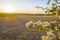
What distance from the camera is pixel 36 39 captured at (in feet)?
9.25

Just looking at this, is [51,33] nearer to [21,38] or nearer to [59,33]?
[59,33]

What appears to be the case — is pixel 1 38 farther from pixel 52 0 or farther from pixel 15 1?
pixel 52 0

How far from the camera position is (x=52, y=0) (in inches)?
42.4

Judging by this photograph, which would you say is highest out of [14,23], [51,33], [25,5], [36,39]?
[25,5]

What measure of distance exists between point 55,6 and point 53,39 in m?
0.21

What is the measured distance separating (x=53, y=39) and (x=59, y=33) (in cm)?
9

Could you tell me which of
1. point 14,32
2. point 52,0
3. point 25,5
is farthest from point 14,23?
point 52,0

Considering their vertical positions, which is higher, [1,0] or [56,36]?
[1,0]

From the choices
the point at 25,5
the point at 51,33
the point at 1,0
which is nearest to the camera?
the point at 51,33

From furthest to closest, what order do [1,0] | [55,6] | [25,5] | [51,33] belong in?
[1,0]
[25,5]
[55,6]
[51,33]

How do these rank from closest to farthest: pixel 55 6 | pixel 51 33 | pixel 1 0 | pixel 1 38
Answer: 1. pixel 51 33
2. pixel 55 6
3. pixel 1 0
4. pixel 1 38

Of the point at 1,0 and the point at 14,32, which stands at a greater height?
the point at 1,0

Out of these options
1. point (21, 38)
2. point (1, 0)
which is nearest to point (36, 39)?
point (21, 38)

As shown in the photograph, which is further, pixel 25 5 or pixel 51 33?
pixel 25 5
